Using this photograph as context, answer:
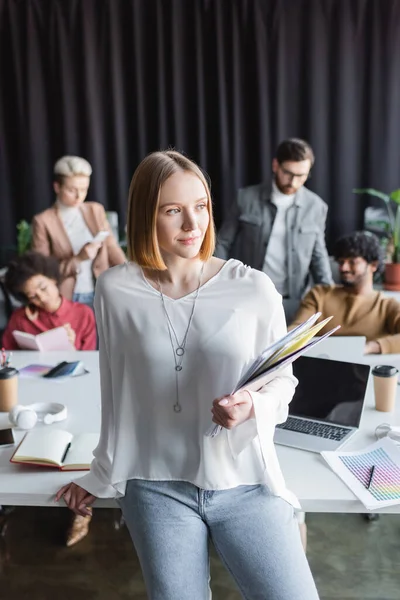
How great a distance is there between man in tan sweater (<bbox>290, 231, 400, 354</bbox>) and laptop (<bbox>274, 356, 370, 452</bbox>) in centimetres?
86

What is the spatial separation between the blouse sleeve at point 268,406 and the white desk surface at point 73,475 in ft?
0.67

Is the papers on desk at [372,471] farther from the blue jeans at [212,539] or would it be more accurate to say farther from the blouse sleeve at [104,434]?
the blouse sleeve at [104,434]

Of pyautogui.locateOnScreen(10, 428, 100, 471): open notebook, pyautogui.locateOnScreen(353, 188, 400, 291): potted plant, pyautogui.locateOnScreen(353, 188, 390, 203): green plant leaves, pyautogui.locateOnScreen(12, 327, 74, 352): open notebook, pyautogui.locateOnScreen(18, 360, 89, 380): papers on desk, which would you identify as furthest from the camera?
pyautogui.locateOnScreen(353, 188, 390, 203): green plant leaves

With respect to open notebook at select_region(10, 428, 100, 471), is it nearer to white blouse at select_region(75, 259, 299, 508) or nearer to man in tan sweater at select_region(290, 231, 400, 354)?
white blouse at select_region(75, 259, 299, 508)

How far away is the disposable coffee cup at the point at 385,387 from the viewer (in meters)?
1.91

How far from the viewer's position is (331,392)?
6.19 ft

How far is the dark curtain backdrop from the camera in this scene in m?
4.44

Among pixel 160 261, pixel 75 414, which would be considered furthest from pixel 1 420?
pixel 160 261

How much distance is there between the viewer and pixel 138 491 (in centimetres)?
142

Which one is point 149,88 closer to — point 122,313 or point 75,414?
point 75,414

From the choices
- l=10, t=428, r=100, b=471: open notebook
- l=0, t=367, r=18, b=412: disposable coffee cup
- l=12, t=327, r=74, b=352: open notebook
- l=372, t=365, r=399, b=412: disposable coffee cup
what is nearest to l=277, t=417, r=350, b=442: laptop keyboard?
l=372, t=365, r=399, b=412: disposable coffee cup

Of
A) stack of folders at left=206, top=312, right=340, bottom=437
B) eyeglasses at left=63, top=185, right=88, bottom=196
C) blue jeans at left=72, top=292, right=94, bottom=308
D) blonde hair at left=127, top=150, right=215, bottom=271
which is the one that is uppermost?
blonde hair at left=127, top=150, right=215, bottom=271

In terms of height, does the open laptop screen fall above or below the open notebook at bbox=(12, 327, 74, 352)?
above

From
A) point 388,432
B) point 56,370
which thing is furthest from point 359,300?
point 56,370
